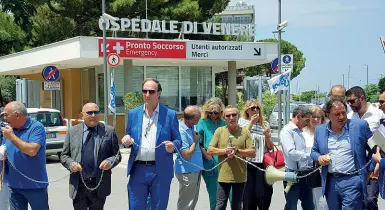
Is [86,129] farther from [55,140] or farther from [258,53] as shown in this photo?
[258,53]

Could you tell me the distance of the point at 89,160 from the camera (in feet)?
20.3

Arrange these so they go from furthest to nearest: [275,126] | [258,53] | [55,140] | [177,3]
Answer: [177,3] → [275,126] → [258,53] → [55,140]

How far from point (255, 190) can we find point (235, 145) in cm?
86

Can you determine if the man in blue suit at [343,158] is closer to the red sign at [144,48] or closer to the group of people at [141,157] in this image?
the group of people at [141,157]

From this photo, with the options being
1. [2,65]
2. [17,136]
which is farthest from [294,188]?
[2,65]

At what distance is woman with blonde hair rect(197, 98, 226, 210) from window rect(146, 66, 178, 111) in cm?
1727

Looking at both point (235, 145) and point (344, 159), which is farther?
point (235, 145)

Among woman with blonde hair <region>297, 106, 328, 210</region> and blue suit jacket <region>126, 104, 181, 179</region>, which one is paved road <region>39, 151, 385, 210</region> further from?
blue suit jacket <region>126, 104, 181, 179</region>

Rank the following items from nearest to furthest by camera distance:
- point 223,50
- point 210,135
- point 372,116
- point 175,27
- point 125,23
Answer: point 372,116 < point 210,135 < point 223,50 < point 125,23 < point 175,27

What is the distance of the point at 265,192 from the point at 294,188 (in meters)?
0.57

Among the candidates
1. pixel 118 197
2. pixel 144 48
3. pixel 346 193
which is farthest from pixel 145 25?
pixel 346 193

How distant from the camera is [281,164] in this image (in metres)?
7.72

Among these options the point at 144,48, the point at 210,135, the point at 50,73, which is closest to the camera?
→ the point at 210,135

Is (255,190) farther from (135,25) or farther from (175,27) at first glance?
(175,27)
